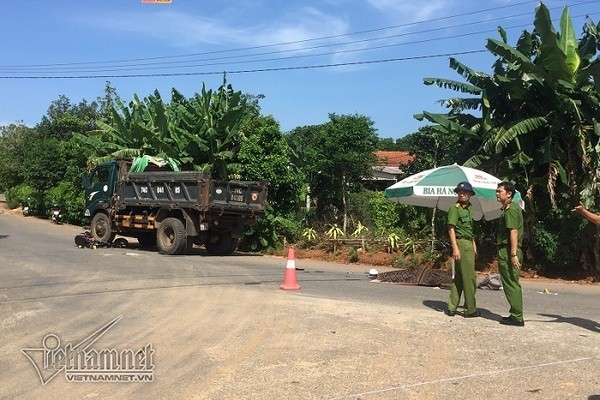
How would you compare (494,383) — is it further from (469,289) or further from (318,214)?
(318,214)

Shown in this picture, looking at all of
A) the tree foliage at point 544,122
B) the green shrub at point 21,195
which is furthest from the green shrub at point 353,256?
the green shrub at point 21,195

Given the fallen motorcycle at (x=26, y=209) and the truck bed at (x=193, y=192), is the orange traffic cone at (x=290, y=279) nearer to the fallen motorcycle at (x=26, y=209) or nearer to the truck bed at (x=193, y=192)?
the truck bed at (x=193, y=192)

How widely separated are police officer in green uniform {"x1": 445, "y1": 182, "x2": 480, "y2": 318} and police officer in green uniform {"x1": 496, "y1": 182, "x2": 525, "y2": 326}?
442mm

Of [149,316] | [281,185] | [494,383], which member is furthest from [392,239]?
[494,383]

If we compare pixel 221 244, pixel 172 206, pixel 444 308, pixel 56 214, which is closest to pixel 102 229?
pixel 172 206

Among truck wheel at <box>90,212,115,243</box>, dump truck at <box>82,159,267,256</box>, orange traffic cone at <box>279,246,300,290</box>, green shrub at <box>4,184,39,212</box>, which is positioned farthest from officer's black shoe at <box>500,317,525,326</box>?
green shrub at <box>4,184,39,212</box>

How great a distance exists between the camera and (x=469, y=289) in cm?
781

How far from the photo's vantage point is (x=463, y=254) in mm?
7930

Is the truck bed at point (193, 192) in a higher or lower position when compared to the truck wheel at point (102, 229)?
higher

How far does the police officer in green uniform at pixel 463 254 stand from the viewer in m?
7.84

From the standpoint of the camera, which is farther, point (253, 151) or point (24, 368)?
point (253, 151)

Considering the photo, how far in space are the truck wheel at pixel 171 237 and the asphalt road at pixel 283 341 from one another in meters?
4.82

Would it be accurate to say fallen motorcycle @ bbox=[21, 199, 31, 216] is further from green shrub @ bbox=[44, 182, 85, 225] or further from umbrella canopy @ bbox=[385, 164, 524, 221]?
umbrella canopy @ bbox=[385, 164, 524, 221]

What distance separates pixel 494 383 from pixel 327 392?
1.44 meters
